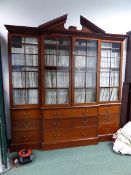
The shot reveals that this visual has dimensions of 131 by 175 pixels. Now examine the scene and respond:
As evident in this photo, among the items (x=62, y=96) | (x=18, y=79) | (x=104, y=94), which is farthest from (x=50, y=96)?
(x=104, y=94)

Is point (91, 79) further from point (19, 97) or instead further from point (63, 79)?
point (19, 97)

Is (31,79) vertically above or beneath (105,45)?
beneath

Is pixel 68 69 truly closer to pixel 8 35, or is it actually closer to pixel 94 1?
pixel 8 35

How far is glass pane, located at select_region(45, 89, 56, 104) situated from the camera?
106 inches

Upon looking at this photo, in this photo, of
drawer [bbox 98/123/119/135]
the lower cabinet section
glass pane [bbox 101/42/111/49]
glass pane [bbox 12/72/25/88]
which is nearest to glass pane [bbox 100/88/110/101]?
the lower cabinet section

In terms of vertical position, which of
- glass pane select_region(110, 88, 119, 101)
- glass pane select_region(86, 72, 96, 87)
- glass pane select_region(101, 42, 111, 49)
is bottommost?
glass pane select_region(110, 88, 119, 101)

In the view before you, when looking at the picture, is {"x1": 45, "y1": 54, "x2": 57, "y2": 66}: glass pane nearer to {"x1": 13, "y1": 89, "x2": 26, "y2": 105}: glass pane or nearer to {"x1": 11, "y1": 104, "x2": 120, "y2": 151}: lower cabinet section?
{"x1": 13, "y1": 89, "x2": 26, "y2": 105}: glass pane

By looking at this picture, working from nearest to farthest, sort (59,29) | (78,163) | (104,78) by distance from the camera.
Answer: (78,163), (59,29), (104,78)

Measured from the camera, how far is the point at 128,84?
3176 millimetres

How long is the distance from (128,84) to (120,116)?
2.19ft

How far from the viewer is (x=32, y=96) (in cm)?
271

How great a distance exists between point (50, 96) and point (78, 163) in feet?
3.72

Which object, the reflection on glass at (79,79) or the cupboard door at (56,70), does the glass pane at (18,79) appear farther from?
the reflection on glass at (79,79)

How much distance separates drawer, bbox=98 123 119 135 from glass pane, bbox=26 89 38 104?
1350mm
